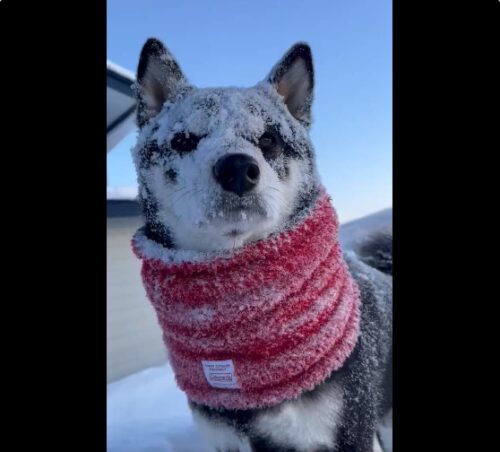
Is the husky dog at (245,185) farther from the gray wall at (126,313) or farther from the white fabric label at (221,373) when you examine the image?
the gray wall at (126,313)

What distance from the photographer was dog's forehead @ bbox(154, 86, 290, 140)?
885 mm

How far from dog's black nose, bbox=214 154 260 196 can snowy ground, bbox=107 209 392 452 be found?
680 mm

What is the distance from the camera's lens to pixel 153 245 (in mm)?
962

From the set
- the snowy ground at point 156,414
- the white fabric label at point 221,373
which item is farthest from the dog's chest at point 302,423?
the snowy ground at point 156,414

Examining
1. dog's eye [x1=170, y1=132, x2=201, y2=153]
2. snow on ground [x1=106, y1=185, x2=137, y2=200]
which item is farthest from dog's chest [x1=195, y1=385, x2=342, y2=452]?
snow on ground [x1=106, y1=185, x2=137, y2=200]

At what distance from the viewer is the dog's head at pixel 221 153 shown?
823 millimetres

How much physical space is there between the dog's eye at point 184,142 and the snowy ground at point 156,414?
28.3 inches

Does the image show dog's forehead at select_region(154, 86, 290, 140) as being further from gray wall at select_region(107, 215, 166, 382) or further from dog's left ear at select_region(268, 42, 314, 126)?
gray wall at select_region(107, 215, 166, 382)
